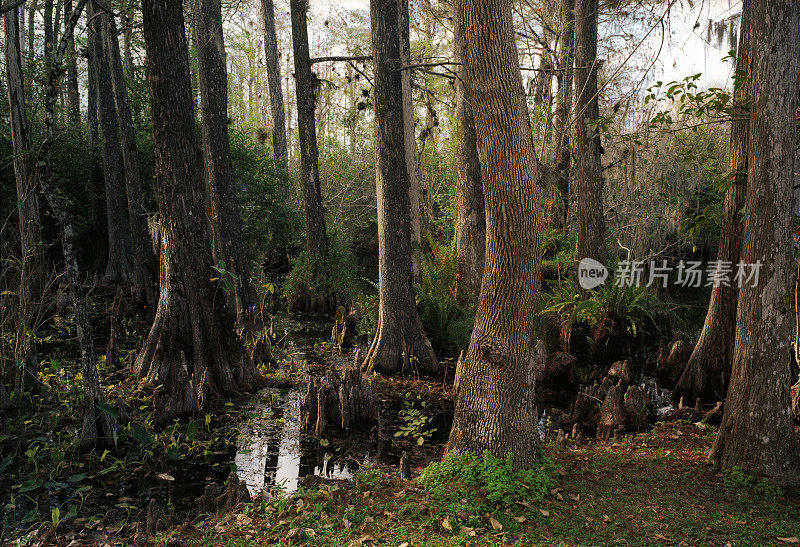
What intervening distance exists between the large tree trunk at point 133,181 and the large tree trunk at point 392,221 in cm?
721

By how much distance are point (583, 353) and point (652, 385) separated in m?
2.06

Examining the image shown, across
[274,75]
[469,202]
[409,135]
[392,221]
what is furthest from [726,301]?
[274,75]

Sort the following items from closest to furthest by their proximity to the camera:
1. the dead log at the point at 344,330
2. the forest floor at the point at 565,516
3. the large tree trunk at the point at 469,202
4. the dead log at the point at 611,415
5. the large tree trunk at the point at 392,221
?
the forest floor at the point at 565,516
the dead log at the point at 611,415
the large tree trunk at the point at 392,221
the large tree trunk at the point at 469,202
the dead log at the point at 344,330

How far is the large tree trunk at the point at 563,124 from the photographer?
1343 cm

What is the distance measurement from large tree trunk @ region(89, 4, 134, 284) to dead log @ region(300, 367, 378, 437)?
34.0ft

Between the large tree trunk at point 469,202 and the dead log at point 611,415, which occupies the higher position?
the large tree trunk at point 469,202

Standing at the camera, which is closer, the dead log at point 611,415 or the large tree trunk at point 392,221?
the dead log at point 611,415

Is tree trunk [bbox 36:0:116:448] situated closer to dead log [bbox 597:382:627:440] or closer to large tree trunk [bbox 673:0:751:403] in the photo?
dead log [bbox 597:382:627:440]

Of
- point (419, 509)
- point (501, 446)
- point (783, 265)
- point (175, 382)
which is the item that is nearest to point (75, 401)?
point (175, 382)

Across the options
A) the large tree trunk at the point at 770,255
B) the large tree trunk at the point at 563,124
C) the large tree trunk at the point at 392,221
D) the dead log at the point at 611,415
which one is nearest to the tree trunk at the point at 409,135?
the large tree trunk at the point at 392,221

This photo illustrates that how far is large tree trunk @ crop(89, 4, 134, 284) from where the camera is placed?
14.0 meters

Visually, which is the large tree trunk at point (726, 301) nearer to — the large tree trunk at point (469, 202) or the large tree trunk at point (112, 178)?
the large tree trunk at point (469, 202)

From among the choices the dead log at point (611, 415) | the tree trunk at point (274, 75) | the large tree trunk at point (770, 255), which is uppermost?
the tree trunk at point (274, 75)

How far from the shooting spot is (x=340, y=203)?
18.0 m
